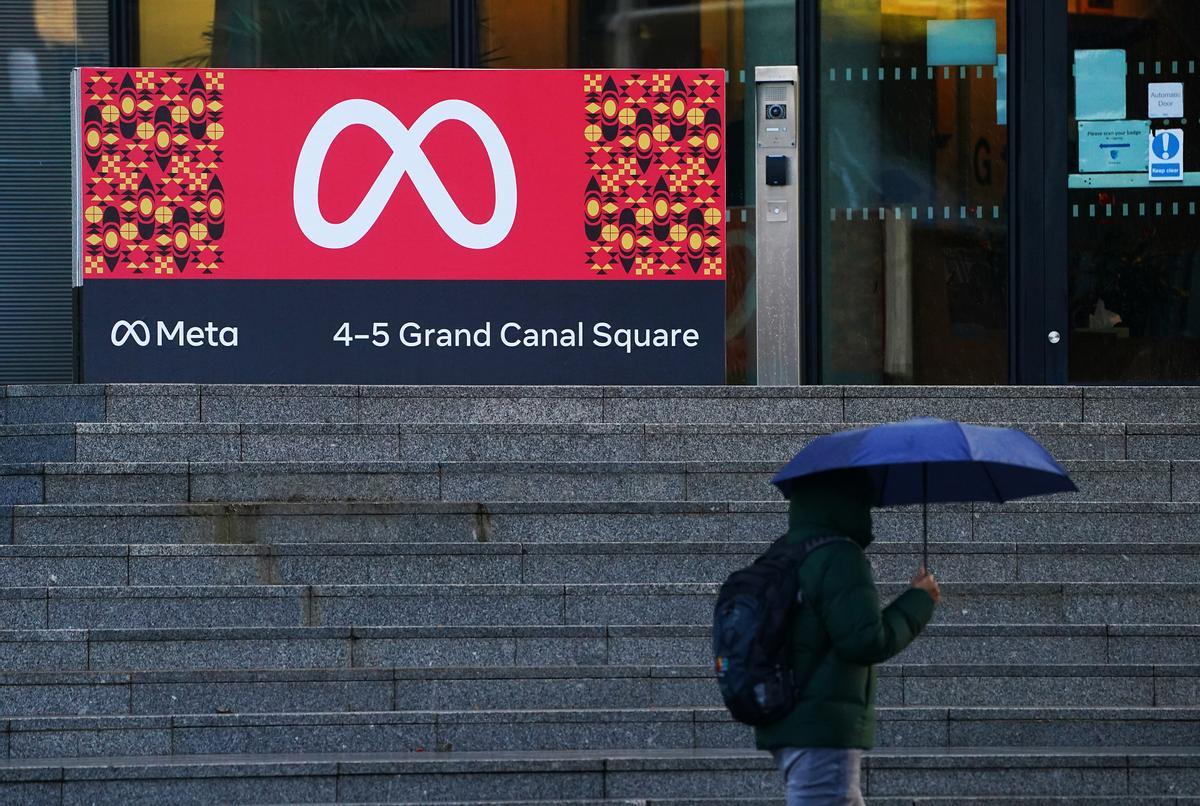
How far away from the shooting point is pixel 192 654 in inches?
316

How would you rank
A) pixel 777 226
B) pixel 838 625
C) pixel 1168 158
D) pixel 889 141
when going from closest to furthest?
pixel 838 625 → pixel 777 226 → pixel 1168 158 → pixel 889 141

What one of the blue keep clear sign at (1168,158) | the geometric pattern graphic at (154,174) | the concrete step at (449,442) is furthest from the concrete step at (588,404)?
the blue keep clear sign at (1168,158)

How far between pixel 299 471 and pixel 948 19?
565cm

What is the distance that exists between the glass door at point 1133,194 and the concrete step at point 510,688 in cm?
466

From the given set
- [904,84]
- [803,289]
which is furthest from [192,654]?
[904,84]

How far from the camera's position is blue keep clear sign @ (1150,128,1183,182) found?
39.7 feet

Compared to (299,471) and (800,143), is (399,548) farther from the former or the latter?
(800,143)

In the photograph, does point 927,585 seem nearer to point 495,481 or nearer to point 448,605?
point 448,605

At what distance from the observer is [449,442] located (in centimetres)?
971

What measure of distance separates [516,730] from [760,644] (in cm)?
284

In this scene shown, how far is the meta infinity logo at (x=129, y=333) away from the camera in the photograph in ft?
35.2

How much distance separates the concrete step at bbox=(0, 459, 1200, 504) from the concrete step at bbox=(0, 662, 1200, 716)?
153 cm

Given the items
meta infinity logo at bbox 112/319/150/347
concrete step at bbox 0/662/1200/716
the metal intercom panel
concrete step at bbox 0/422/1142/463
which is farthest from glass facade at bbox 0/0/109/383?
concrete step at bbox 0/662/1200/716

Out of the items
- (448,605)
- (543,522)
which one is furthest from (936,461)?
(543,522)
